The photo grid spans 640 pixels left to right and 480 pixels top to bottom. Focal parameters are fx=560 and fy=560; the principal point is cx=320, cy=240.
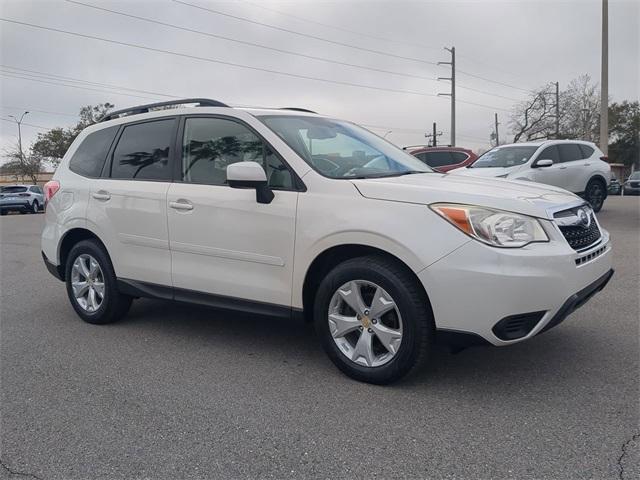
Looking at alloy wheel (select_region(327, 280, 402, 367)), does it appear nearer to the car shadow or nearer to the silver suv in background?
the car shadow

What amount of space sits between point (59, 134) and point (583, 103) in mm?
53999

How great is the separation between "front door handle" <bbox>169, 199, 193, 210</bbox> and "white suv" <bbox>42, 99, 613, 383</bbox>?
0.04 feet

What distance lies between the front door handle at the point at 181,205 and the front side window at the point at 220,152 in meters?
0.19

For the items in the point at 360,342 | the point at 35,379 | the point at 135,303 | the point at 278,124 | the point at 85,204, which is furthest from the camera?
the point at 135,303

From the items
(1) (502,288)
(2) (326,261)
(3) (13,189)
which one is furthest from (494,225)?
(3) (13,189)

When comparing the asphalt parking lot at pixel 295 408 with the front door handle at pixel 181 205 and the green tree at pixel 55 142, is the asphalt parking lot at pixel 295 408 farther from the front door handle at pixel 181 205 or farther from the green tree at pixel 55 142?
the green tree at pixel 55 142

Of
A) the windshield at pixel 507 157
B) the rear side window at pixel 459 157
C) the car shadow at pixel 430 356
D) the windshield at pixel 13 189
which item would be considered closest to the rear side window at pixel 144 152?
the car shadow at pixel 430 356

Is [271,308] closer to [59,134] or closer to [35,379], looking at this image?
[35,379]

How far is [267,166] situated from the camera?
3.99 m

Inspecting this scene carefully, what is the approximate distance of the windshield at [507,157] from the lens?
40.6 feet

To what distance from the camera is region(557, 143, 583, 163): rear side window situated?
13.0 metres

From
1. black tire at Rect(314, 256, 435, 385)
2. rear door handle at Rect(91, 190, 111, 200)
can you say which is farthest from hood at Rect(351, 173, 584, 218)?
rear door handle at Rect(91, 190, 111, 200)

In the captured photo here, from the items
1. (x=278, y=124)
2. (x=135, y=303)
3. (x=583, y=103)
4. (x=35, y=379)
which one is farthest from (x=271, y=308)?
(x=583, y=103)

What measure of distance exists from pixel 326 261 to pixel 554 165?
1047 cm
